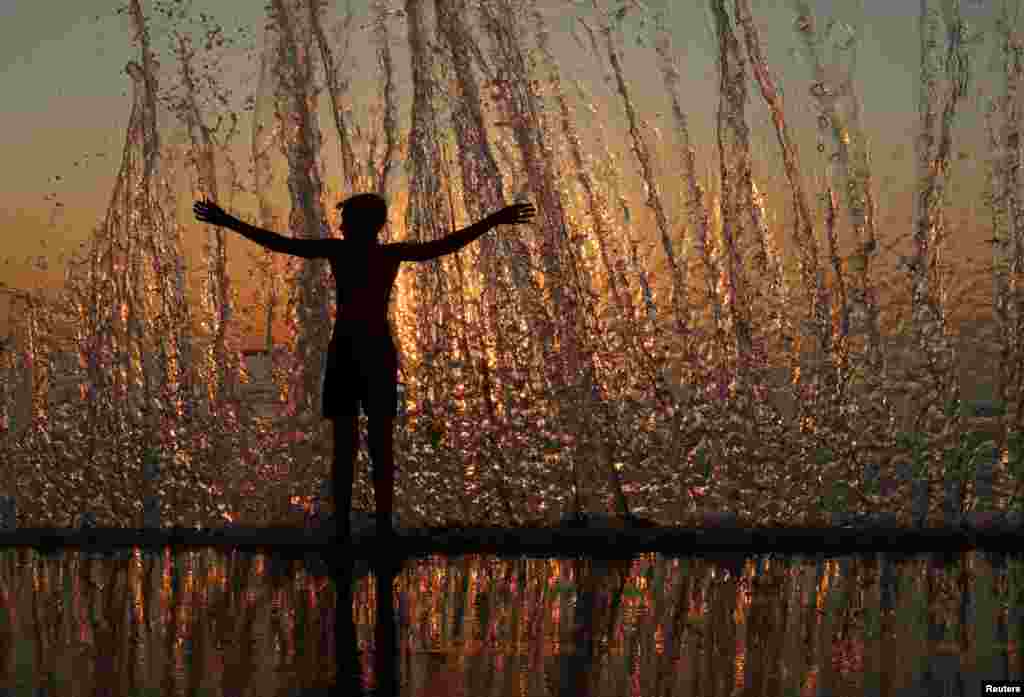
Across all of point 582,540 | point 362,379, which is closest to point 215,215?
point 362,379

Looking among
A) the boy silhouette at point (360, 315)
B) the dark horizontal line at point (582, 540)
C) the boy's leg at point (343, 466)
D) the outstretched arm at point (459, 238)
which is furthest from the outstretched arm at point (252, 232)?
the dark horizontal line at point (582, 540)

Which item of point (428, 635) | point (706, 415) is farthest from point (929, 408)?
point (428, 635)

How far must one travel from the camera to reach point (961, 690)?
3.54m

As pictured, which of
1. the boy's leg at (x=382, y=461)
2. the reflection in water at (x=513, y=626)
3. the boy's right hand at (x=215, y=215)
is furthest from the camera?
the boy's right hand at (x=215, y=215)

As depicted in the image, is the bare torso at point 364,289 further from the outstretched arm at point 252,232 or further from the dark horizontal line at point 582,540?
the dark horizontal line at point 582,540

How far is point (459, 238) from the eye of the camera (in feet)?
21.7

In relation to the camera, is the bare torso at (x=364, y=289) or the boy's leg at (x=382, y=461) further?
the bare torso at (x=364, y=289)

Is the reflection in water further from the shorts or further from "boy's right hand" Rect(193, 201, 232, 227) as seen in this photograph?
"boy's right hand" Rect(193, 201, 232, 227)

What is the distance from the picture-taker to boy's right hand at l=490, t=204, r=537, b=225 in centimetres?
661

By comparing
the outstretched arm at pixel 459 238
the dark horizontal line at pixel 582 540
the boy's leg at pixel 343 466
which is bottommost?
the dark horizontal line at pixel 582 540

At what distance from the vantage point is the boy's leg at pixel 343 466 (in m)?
6.57

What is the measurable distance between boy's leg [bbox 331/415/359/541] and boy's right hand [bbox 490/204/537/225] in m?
1.16

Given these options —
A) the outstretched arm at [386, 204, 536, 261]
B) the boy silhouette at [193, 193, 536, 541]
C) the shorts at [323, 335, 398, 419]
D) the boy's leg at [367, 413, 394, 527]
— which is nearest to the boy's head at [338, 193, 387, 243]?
the boy silhouette at [193, 193, 536, 541]

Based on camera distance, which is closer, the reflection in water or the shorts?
the reflection in water
